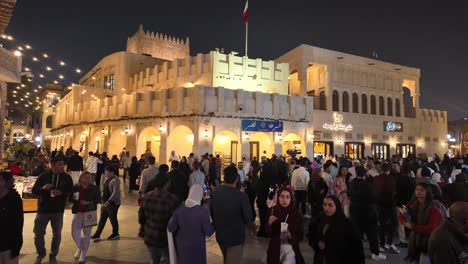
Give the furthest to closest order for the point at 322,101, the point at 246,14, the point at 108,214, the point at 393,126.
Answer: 1. the point at 393,126
2. the point at 322,101
3. the point at 246,14
4. the point at 108,214

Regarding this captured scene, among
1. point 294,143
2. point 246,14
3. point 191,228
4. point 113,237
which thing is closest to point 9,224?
point 191,228

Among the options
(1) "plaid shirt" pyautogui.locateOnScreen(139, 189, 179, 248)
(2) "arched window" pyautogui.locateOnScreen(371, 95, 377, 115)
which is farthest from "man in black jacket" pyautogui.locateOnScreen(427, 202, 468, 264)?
(2) "arched window" pyautogui.locateOnScreen(371, 95, 377, 115)

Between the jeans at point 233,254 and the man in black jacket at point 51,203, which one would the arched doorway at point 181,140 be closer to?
the man in black jacket at point 51,203

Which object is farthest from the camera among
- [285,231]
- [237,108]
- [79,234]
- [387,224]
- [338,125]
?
[338,125]

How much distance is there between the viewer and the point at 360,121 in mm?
29750

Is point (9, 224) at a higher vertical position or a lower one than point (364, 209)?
higher

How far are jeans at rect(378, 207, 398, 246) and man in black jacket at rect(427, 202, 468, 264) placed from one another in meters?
4.19

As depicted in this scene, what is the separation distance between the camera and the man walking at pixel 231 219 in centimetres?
440

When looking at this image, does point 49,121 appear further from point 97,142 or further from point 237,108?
point 237,108

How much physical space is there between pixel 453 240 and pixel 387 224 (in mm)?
4444

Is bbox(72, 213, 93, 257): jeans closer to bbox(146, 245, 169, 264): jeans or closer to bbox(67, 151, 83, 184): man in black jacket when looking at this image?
bbox(146, 245, 169, 264): jeans

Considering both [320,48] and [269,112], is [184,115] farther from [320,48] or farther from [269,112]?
[320,48]

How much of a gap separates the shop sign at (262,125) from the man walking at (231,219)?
1761 cm

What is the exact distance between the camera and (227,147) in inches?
963
